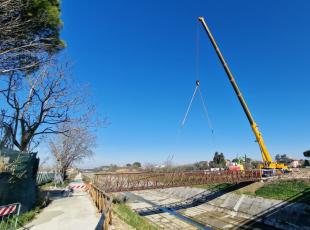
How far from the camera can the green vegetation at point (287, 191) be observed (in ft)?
80.0

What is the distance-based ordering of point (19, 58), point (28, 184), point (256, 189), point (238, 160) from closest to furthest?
point (19, 58), point (28, 184), point (256, 189), point (238, 160)

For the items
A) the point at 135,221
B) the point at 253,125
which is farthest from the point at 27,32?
the point at 253,125

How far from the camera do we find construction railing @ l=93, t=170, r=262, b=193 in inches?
1073

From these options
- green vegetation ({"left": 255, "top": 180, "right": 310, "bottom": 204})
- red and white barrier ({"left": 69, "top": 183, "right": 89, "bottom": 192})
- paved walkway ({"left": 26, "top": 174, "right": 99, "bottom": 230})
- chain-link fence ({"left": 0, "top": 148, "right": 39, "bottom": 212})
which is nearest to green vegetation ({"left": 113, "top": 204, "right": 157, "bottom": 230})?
paved walkway ({"left": 26, "top": 174, "right": 99, "bottom": 230})

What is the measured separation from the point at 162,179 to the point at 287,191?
531 inches

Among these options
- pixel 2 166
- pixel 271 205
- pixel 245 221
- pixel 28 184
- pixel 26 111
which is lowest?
pixel 245 221

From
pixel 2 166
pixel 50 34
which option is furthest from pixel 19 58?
pixel 2 166

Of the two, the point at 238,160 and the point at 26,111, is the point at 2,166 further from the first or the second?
the point at 238,160

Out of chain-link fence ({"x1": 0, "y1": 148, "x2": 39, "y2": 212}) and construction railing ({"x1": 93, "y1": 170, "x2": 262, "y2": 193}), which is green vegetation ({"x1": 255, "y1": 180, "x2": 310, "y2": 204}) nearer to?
construction railing ({"x1": 93, "y1": 170, "x2": 262, "y2": 193})

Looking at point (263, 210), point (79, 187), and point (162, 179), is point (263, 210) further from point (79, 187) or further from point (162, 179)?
point (79, 187)

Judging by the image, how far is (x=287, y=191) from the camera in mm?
26312

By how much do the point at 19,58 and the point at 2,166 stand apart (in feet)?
19.8

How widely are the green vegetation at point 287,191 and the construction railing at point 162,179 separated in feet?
11.2

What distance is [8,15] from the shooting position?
1162 cm
